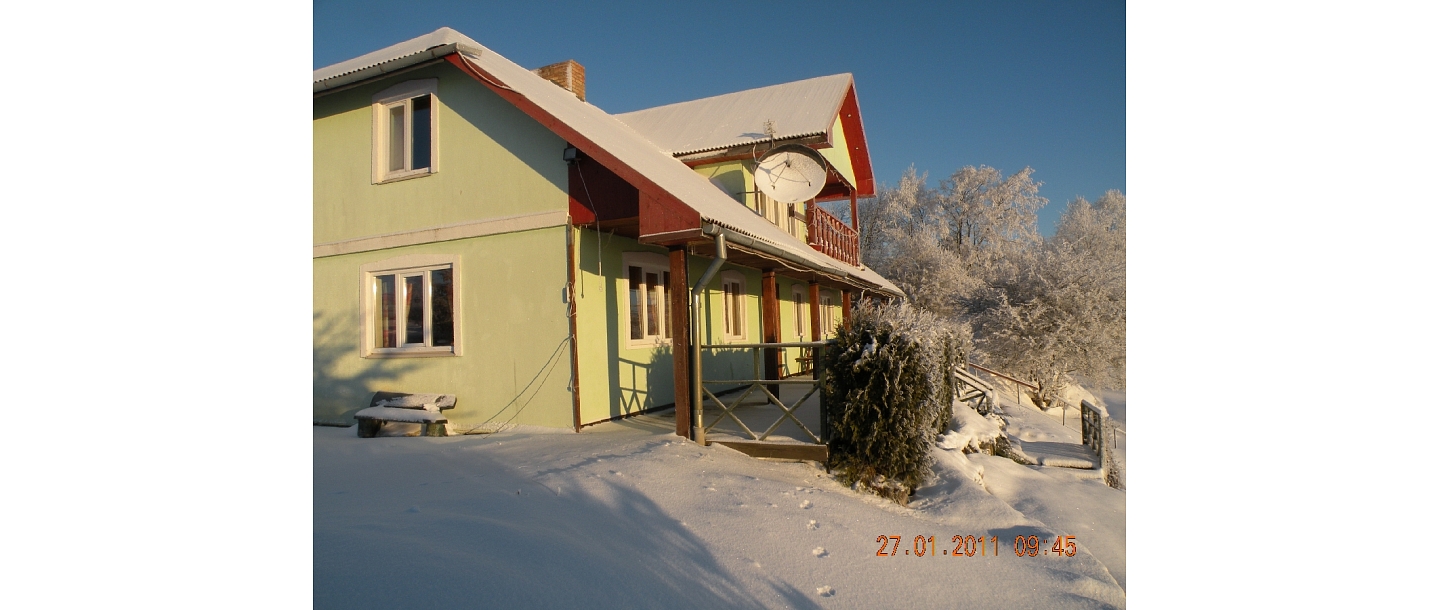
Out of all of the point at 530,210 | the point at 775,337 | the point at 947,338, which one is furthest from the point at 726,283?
the point at 947,338

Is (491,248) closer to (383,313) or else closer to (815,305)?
(383,313)

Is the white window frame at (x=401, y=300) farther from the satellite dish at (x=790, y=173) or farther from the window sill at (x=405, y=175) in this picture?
the satellite dish at (x=790, y=173)

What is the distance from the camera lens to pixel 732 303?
12219mm

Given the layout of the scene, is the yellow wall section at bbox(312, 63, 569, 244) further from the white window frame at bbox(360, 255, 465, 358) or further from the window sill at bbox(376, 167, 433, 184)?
the white window frame at bbox(360, 255, 465, 358)

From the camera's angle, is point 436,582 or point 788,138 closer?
point 436,582

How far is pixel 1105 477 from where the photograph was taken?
730 cm

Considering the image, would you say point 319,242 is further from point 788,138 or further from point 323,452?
point 788,138

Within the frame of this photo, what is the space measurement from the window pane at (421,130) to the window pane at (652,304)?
3024 millimetres

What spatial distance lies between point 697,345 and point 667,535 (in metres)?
2.94

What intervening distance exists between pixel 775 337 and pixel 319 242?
6.67m

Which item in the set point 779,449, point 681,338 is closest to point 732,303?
point 681,338

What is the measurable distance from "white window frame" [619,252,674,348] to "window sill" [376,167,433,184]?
2.50m

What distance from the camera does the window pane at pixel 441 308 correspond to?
8.23 metres

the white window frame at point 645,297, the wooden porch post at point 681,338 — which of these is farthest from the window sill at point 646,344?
the wooden porch post at point 681,338
